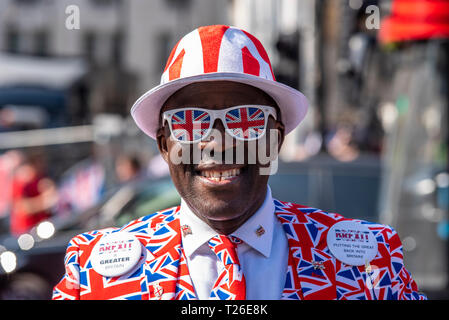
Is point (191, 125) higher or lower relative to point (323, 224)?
higher

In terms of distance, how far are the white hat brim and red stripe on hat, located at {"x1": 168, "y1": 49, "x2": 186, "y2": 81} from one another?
0.02m

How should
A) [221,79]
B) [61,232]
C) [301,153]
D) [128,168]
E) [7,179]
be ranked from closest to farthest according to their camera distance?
[221,79] → [61,232] → [128,168] → [7,179] → [301,153]

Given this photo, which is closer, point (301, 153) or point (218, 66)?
point (218, 66)

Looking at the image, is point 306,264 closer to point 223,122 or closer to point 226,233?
point 226,233

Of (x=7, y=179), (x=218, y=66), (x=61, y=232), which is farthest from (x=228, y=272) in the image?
(x=7, y=179)

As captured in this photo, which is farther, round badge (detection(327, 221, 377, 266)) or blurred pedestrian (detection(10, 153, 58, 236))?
blurred pedestrian (detection(10, 153, 58, 236))

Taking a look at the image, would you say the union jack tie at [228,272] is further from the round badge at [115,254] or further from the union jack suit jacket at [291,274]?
the round badge at [115,254]

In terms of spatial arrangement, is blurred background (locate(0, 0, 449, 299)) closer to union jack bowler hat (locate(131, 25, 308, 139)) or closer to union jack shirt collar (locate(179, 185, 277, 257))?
union jack bowler hat (locate(131, 25, 308, 139))

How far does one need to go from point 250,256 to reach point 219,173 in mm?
244

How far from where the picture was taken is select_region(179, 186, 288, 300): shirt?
1957 millimetres

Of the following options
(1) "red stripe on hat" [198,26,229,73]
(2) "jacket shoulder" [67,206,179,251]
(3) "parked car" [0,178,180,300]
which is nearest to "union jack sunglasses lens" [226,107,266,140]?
(1) "red stripe on hat" [198,26,229,73]

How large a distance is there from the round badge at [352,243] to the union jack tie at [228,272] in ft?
0.87

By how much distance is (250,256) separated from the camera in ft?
6.55

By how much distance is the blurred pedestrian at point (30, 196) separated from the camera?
8.70 metres
